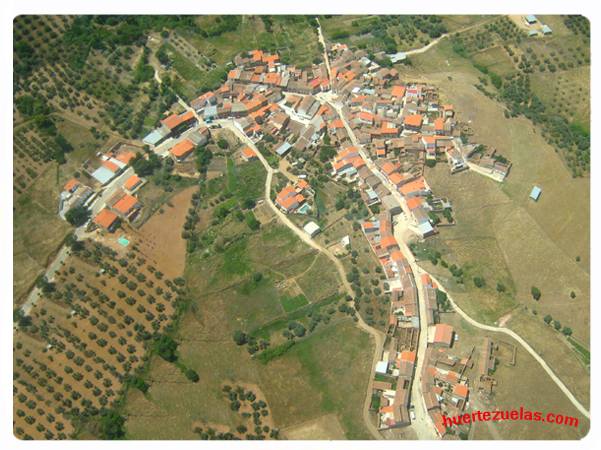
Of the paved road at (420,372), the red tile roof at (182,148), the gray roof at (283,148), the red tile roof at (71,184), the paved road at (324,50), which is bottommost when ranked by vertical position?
the paved road at (420,372)

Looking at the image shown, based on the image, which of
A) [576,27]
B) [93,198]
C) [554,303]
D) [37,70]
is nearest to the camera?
[554,303]

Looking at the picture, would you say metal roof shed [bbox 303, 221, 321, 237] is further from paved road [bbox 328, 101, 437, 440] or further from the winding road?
the winding road

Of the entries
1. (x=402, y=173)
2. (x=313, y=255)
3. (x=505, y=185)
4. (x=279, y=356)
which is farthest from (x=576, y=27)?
(x=279, y=356)

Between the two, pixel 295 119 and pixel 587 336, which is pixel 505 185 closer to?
pixel 587 336

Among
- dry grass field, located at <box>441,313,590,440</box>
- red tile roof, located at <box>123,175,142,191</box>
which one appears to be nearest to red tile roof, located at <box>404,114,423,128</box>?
dry grass field, located at <box>441,313,590,440</box>

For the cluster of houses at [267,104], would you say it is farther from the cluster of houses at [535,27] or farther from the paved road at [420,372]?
the cluster of houses at [535,27]

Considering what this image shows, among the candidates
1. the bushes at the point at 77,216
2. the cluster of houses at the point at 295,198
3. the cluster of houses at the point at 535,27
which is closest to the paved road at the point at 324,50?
the cluster of houses at the point at 295,198

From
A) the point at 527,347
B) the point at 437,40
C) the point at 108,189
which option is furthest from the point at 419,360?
the point at 437,40
